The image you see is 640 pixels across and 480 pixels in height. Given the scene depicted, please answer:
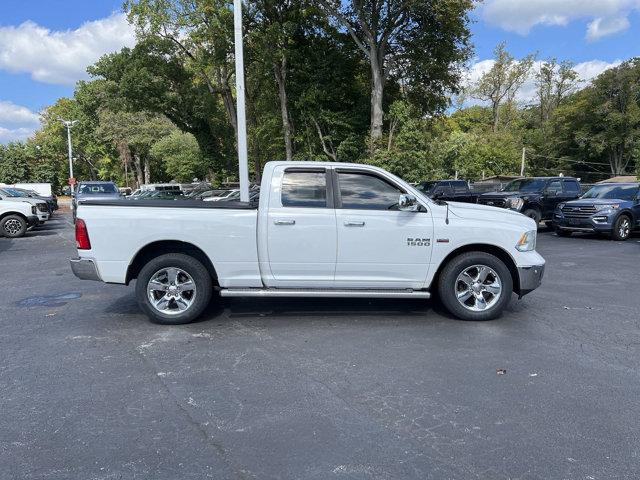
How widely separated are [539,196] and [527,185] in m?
1.05

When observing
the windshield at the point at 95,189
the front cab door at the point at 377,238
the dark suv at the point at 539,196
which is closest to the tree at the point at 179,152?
the windshield at the point at 95,189

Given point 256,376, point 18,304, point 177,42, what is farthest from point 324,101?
point 256,376

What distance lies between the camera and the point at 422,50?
2723cm

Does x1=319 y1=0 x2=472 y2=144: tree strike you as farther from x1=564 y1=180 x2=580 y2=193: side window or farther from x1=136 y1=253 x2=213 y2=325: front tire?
x1=136 y1=253 x2=213 y2=325: front tire

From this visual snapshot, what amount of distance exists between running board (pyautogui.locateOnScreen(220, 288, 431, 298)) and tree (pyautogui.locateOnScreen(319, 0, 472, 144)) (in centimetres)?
2064

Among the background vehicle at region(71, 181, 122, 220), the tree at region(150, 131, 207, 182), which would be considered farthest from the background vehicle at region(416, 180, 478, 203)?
the tree at region(150, 131, 207, 182)

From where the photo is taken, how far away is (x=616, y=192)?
1580 cm

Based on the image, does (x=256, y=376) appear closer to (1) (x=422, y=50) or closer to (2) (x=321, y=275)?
(2) (x=321, y=275)

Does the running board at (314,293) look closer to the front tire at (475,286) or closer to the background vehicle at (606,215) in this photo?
the front tire at (475,286)

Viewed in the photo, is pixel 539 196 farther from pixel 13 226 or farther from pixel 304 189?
pixel 13 226

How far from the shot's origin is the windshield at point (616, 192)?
51.0ft

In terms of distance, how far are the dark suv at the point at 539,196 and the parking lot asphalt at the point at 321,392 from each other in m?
11.5

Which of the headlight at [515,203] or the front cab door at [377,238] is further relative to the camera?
the headlight at [515,203]

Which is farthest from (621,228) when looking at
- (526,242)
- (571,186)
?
(526,242)
